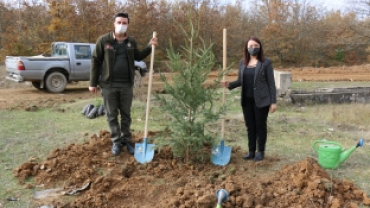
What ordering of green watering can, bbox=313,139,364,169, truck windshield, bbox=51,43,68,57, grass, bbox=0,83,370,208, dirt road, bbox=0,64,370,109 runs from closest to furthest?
green watering can, bbox=313,139,364,169 → grass, bbox=0,83,370,208 → dirt road, bbox=0,64,370,109 → truck windshield, bbox=51,43,68,57

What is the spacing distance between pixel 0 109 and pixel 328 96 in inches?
418

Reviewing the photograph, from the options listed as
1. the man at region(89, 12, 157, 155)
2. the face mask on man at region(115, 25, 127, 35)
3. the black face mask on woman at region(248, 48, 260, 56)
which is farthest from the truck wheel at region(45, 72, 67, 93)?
the black face mask on woman at region(248, 48, 260, 56)

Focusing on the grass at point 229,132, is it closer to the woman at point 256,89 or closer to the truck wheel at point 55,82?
the woman at point 256,89

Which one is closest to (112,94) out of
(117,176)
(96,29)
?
(117,176)

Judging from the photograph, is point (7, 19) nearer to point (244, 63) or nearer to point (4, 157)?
point (4, 157)

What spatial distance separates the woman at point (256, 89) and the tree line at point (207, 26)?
10184 mm

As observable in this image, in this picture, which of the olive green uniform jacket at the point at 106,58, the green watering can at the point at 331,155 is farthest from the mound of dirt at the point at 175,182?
the olive green uniform jacket at the point at 106,58

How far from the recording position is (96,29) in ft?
63.2

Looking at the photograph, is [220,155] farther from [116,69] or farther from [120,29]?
[120,29]

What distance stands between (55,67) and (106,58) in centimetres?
874

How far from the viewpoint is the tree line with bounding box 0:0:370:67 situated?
18922mm

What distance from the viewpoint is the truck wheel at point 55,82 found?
1270 centimetres

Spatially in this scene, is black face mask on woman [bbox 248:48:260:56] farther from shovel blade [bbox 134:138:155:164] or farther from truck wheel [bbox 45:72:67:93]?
truck wheel [bbox 45:72:67:93]

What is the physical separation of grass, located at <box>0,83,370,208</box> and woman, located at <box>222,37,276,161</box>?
24cm
